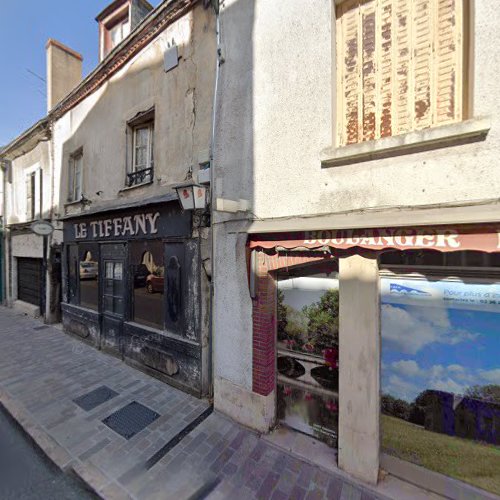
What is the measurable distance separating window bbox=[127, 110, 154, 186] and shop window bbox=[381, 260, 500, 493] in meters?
5.14

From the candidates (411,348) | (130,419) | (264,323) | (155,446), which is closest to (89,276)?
(130,419)

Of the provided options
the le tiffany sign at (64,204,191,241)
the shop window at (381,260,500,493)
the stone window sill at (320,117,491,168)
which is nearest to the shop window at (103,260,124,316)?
the le tiffany sign at (64,204,191,241)

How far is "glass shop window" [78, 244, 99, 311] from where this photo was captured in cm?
709

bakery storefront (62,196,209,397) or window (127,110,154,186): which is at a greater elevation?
window (127,110,154,186)

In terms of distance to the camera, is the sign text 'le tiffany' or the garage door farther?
the garage door

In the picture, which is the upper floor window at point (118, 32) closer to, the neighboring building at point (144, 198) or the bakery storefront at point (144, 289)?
the neighboring building at point (144, 198)

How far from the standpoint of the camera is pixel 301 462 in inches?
131

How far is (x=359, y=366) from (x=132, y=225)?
16.4 feet

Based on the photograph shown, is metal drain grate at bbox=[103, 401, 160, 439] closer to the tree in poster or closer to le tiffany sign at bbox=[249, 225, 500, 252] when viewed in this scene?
the tree in poster

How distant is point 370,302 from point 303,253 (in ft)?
3.13

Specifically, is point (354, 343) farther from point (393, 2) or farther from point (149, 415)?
point (393, 2)

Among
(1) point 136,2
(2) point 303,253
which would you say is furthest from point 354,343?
(1) point 136,2

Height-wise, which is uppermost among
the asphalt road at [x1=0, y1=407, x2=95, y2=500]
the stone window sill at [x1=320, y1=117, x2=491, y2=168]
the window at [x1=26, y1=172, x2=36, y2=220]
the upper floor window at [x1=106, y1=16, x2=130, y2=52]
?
the upper floor window at [x1=106, y1=16, x2=130, y2=52]

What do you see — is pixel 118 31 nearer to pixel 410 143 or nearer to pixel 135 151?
pixel 135 151
